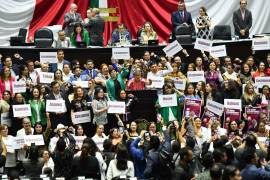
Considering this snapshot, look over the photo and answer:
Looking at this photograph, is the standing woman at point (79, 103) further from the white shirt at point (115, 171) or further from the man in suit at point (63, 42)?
the white shirt at point (115, 171)

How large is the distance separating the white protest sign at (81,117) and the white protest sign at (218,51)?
135 inches

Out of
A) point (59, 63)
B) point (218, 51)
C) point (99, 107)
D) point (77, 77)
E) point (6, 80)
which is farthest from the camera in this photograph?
point (218, 51)

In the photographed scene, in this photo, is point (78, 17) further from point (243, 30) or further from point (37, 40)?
point (243, 30)

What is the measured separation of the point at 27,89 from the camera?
18250 mm

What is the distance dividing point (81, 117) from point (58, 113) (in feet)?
1.35

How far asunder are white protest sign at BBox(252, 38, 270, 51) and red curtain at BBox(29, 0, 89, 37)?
5524 millimetres

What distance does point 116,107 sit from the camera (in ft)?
57.9

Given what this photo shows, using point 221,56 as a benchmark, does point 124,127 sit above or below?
below

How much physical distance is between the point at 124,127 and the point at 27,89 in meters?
1.93

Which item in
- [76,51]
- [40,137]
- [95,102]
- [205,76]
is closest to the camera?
[40,137]

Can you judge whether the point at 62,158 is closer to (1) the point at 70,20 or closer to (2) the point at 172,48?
(2) the point at 172,48

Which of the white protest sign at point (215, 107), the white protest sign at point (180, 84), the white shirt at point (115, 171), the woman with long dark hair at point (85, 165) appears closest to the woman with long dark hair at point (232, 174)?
the white shirt at point (115, 171)

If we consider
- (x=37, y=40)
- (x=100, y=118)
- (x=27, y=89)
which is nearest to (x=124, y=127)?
(x=100, y=118)

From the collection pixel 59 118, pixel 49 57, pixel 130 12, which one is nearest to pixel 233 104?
pixel 59 118
